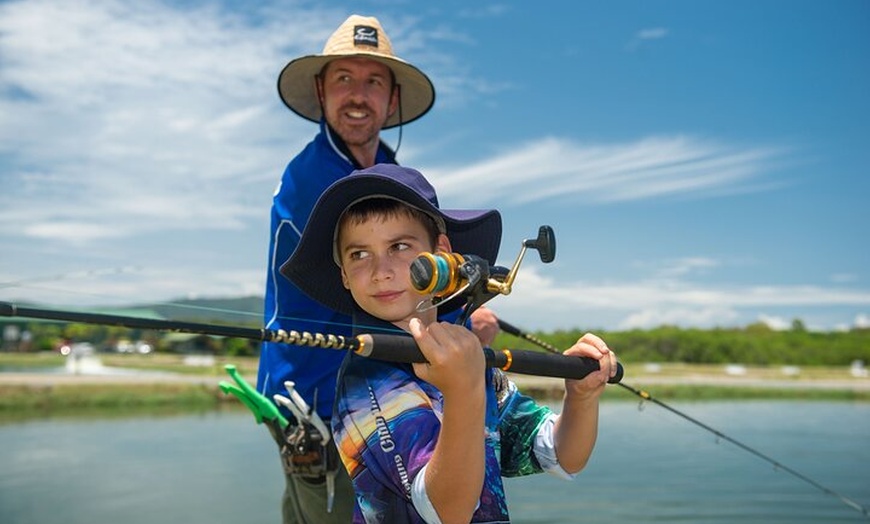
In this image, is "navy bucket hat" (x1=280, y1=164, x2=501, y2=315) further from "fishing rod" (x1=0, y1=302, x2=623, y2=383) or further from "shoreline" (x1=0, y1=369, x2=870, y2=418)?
"shoreline" (x1=0, y1=369, x2=870, y2=418)

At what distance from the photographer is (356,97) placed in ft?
11.1

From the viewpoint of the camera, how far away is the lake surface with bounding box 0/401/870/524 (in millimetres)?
12422

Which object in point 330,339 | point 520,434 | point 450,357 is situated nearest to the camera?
point 450,357

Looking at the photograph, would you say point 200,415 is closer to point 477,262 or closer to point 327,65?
point 327,65

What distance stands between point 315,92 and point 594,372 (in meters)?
2.20

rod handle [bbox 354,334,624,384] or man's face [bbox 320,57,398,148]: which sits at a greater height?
man's face [bbox 320,57,398,148]

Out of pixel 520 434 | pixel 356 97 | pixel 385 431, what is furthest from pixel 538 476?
pixel 385 431

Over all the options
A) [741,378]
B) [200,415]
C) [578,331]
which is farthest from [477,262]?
[741,378]

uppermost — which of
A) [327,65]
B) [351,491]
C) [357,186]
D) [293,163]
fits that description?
[327,65]

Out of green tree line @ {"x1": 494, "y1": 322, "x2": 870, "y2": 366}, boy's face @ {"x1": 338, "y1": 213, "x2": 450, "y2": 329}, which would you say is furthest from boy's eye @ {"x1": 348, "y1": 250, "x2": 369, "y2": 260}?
green tree line @ {"x1": 494, "y1": 322, "x2": 870, "y2": 366}

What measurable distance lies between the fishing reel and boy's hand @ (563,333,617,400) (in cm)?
26

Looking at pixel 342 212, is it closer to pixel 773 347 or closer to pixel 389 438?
pixel 389 438

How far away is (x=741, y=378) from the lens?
3769 centimetres

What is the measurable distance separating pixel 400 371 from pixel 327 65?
1.96m
